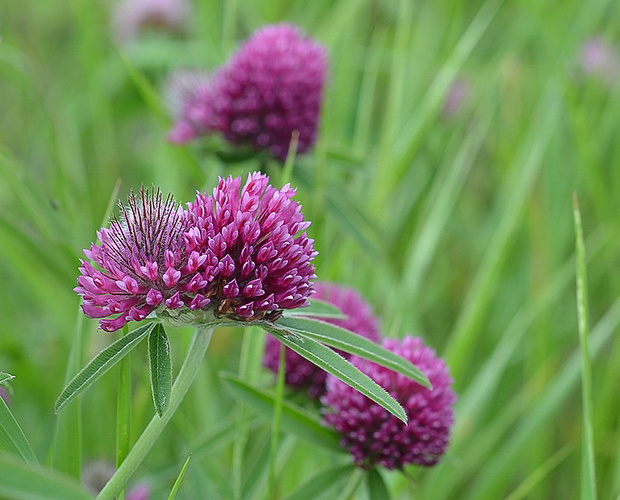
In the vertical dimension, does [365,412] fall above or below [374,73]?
below

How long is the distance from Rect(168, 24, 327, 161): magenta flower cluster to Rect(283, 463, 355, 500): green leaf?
628 mm

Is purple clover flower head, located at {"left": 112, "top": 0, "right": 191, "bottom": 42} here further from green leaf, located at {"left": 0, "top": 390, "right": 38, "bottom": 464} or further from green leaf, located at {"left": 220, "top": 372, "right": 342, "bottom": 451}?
green leaf, located at {"left": 0, "top": 390, "right": 38, "bottom": 464}

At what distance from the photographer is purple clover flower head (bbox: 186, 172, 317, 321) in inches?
26.8

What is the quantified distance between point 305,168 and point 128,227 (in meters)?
0.79

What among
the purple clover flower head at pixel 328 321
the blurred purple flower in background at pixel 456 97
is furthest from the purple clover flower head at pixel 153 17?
the purple clover flower head at pixel 328 321

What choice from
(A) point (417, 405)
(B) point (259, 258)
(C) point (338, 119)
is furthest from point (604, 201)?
(B) point (259, 258)

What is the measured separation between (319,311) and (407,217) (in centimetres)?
121

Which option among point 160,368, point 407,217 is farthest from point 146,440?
point 407,217

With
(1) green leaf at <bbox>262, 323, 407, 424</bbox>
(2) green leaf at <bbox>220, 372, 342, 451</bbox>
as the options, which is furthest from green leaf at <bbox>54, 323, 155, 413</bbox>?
(2) green leaf at <bbox>220, 372, 342, 451</bbox>

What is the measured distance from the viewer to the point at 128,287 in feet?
2.21

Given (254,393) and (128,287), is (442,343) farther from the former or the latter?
(128,287)

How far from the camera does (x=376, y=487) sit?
93 centimetres

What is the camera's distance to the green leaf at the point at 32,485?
45 cm

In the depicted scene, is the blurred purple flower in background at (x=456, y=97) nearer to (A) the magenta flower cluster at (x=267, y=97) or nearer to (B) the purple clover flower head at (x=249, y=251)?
(A) the magenta flower cluster at (x=267, y=97)
